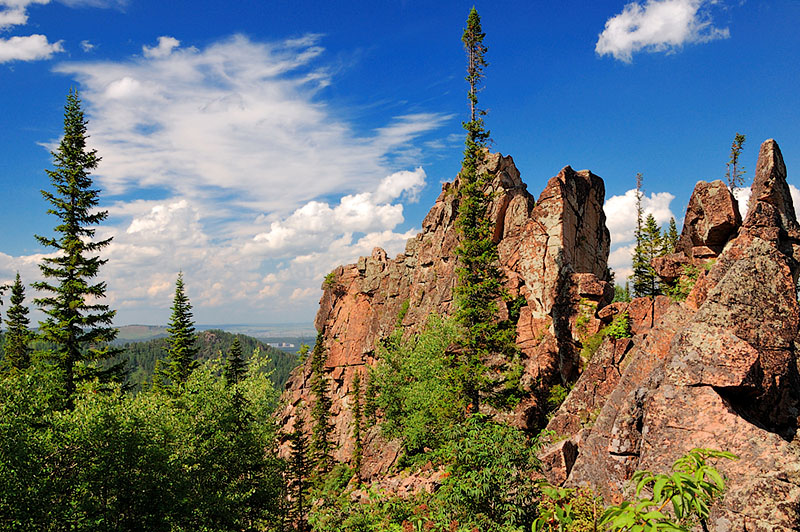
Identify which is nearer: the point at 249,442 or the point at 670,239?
the point at 249,442

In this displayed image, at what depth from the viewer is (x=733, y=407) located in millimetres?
9523

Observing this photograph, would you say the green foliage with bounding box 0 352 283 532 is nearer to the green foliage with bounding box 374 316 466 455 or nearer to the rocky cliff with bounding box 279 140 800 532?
the rocky cliff with bounding box 279 140 800 532

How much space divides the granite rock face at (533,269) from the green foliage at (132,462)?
16.0 m

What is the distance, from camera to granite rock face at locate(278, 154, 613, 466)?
28484 mm

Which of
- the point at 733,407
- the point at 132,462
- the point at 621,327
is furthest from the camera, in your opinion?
the point at 621,327

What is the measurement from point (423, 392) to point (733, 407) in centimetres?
2280

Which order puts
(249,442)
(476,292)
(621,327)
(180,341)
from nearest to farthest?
(249,442), (621,327), (476,292), (180,341)

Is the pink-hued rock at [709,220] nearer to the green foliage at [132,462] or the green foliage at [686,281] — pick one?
the green foliage at [686,281]

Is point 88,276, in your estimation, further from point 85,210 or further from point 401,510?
point 401,510

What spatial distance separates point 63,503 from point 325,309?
61549 mm

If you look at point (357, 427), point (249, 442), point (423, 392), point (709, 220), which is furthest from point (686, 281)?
point (357, 427)

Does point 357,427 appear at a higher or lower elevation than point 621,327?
lower

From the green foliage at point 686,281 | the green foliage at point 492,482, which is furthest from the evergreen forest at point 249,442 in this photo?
the green foliage at point 686,281

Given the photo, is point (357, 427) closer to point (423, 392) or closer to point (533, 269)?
point (423, 392)
